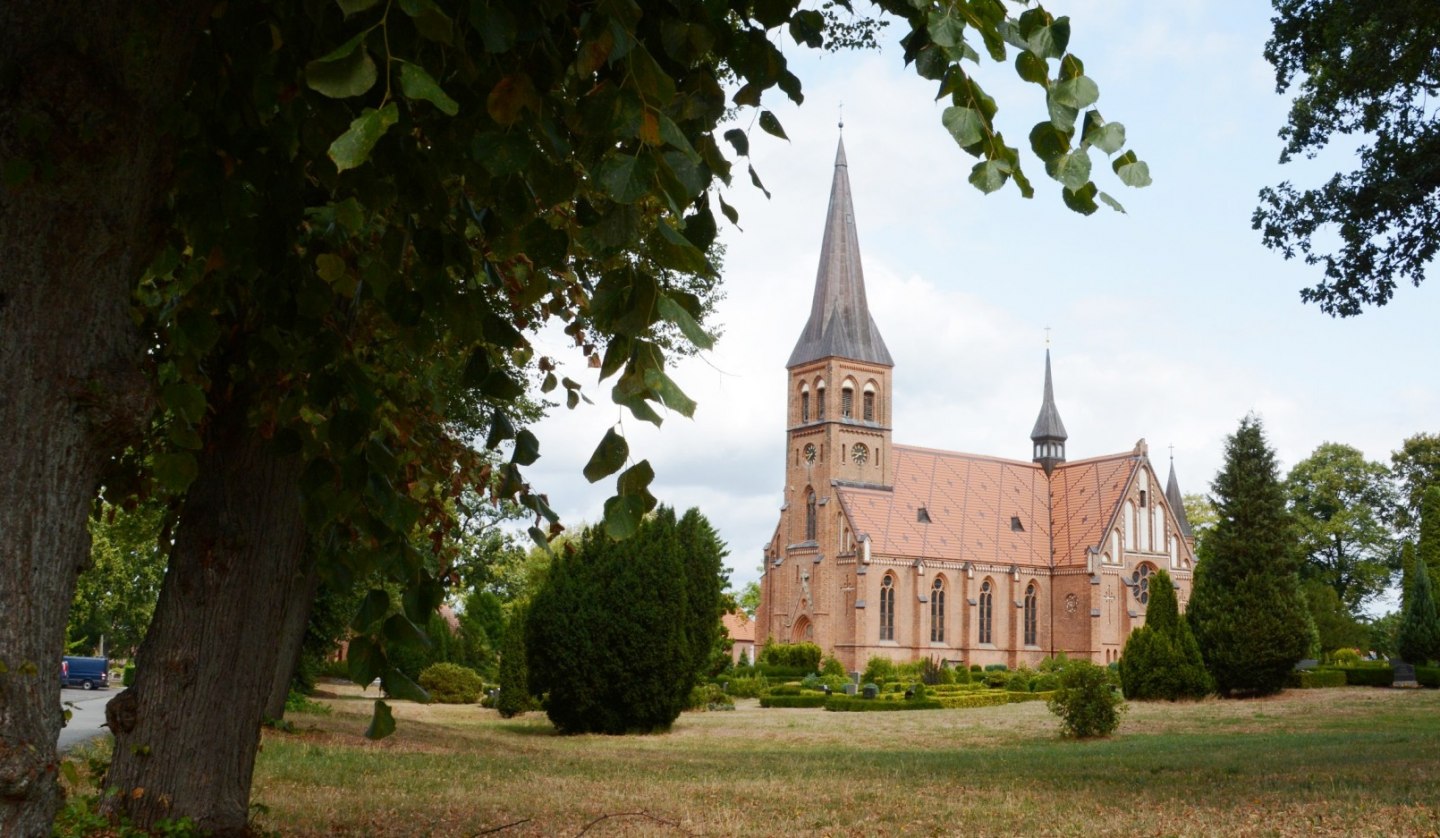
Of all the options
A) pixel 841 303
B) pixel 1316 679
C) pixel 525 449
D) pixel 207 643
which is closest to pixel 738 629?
pixel 841 303

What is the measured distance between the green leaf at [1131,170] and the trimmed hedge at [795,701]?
37.1m

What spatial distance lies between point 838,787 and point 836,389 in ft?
161

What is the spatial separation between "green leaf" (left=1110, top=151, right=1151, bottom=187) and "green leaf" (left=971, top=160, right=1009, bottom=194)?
25 cm

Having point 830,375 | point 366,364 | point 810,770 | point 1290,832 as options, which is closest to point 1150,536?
point 830,375

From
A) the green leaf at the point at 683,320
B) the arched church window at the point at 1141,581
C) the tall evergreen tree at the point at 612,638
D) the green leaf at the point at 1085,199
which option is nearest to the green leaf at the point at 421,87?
the green leaf at the point at 683,320

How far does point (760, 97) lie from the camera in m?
3.10

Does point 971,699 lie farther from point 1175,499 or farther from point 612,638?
point 1175,499

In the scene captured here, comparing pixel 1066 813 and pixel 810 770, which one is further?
pixel 810 770

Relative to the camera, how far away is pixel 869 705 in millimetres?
37031

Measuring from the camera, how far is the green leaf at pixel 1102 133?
2660 mm

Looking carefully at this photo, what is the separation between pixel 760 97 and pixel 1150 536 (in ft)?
206

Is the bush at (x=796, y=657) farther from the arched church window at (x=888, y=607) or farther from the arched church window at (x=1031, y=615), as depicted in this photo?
the arched church window at (x=1031, y=615)

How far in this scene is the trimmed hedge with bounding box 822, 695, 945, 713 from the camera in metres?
36.8

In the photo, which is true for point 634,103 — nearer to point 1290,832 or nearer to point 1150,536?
point 1290,832
